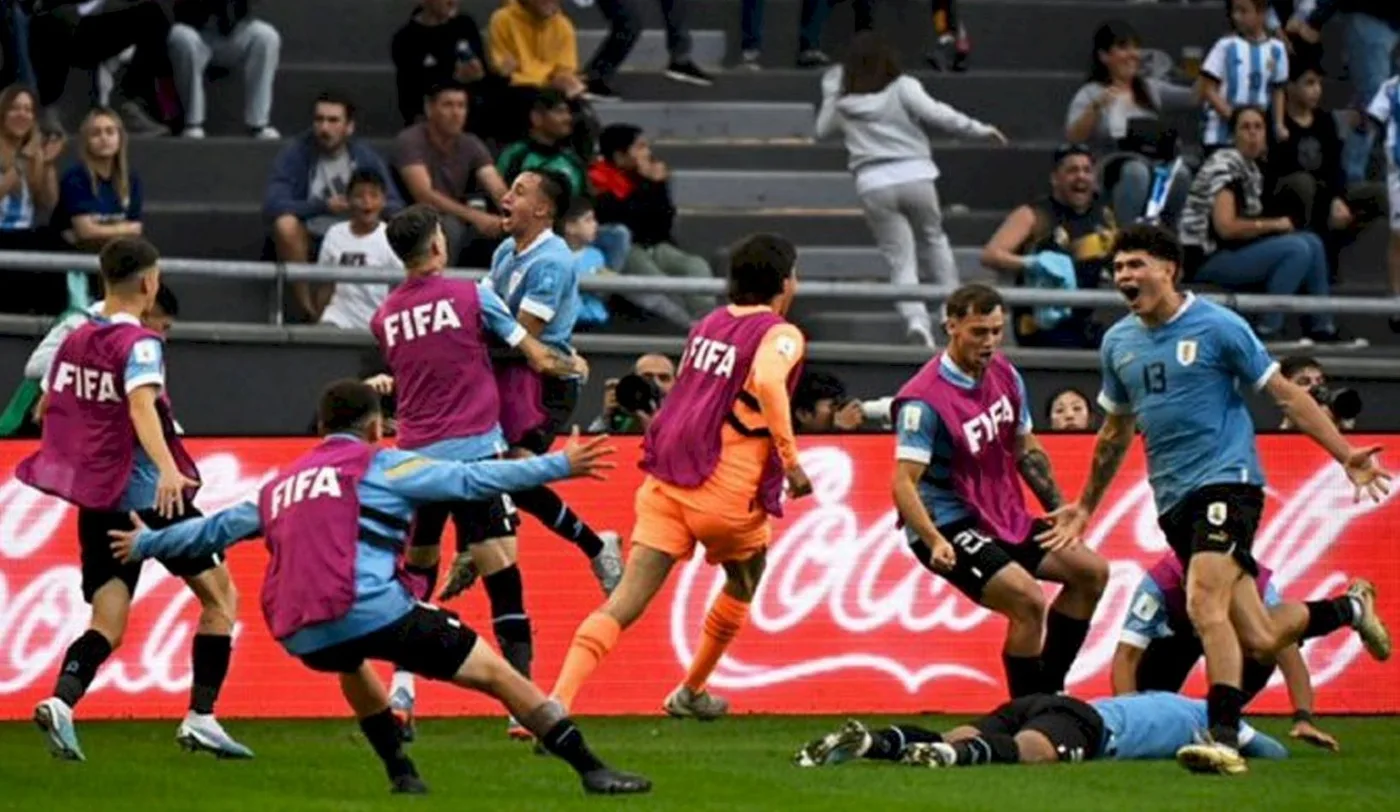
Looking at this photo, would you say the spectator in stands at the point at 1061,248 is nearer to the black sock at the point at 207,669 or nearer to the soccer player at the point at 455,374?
the soccer player at the point at 455,374

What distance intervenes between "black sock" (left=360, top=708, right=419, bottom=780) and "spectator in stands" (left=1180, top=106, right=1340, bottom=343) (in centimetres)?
1056

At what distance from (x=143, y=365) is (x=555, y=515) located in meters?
2.44

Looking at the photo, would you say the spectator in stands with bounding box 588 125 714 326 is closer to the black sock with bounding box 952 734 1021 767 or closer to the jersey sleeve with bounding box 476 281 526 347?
the jersey sleeve with bounding box 476 281 526 347

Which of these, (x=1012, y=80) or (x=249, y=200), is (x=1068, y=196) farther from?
(x=249, y=200)

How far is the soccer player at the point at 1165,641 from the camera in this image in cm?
1669

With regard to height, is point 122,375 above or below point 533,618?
above

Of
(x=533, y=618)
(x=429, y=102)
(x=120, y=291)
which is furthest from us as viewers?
(x=429, y=102)

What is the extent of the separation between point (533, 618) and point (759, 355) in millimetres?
3484

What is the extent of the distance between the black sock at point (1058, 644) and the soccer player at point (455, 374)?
7.76ft

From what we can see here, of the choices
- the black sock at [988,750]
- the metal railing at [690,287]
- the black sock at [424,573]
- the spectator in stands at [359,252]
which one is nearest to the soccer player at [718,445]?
the black sock at [424,573]

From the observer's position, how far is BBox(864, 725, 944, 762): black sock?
15148 millimetres

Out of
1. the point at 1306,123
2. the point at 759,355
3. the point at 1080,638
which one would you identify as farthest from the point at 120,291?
the point at 1306,123

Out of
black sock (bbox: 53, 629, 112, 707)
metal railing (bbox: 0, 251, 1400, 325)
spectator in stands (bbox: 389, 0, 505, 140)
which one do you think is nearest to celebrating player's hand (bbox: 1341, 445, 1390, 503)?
black sock (bbox: 53, 629, 112, 707)

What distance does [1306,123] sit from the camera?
83.5 ft
